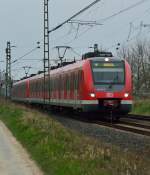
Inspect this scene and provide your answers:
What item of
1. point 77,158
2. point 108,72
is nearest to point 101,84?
point 108,72

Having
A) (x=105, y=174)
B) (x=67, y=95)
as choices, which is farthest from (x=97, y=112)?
(x=105, y=174)

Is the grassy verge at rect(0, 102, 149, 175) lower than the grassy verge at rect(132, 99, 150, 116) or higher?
lower

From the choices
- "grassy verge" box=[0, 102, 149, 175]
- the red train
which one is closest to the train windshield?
the red train

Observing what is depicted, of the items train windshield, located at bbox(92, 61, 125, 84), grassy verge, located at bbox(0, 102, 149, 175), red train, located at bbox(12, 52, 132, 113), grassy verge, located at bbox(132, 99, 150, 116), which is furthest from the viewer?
grassy verge, located at bbox(132, 99, 150, 116)

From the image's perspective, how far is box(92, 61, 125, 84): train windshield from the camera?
32.1 metres

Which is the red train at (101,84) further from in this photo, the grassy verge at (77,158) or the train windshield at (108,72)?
the grassy verge at (77,158)

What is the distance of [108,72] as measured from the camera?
32500 millimetres

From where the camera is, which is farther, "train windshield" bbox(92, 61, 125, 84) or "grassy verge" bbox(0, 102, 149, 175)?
"train windshield" bbox(92, 61, 125, 84)

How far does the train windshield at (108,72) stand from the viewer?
32062mm

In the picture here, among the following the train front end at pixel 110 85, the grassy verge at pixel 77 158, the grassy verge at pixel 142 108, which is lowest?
the grassy verge at pixel 77 158

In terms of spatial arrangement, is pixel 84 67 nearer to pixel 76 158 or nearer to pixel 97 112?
pixel 97 112

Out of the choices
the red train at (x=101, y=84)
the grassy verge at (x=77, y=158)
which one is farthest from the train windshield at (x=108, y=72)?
the grassy verge at (x=77, y=158)

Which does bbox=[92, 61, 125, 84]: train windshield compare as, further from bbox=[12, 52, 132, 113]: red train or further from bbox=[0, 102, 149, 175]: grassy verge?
bbox=[0, 102, 149, 175]: grassy verge

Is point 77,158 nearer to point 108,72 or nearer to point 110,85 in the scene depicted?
point 110,85
